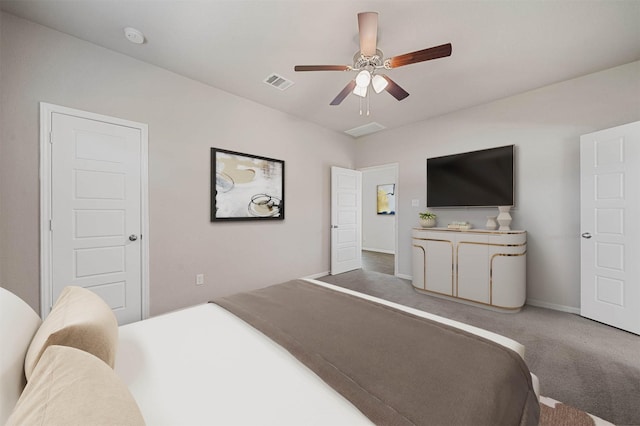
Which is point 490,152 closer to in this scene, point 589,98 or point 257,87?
point 589,98

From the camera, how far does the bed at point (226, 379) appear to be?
0.73 m

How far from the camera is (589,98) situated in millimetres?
2688

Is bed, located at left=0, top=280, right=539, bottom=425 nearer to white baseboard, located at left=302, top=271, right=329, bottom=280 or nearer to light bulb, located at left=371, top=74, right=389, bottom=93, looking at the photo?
light bulb, located at left=371, top=74, right=389, bottom=93

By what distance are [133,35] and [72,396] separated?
9.12 feet

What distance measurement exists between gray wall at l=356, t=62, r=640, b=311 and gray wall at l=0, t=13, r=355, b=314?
2.50 m

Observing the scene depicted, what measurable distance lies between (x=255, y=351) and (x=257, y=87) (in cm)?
296

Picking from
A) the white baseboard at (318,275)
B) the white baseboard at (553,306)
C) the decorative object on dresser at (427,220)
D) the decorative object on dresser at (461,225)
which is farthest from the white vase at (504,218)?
the white baseboard at (318,275)

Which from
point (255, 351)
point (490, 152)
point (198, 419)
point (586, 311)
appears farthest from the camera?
point (490, 152)

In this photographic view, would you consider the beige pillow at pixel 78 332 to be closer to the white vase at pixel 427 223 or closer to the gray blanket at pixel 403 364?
the gray blanket at pixel 403 364

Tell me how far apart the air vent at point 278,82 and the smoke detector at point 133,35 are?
1173mm

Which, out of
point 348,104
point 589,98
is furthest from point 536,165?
point 348,104

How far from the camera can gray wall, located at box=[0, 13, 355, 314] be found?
6.33 ft

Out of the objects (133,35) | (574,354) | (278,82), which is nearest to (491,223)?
(574,354)

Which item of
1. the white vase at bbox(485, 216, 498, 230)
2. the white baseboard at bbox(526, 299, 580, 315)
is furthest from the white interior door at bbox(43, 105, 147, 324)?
the white baseboard at bbox(526, 299, 580, 315)
